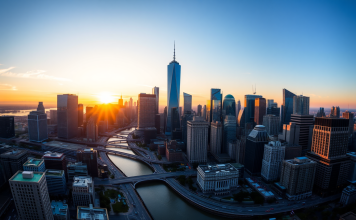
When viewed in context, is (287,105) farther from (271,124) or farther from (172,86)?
(172,86)

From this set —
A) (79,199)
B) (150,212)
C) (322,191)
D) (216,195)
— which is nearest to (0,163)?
(79,199)

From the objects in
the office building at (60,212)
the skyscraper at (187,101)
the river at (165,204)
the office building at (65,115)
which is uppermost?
the skyscraper at (187,101)

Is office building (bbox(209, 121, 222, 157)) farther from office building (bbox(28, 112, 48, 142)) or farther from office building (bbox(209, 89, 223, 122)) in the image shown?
office building (bbox(28, 112, 48, 142))

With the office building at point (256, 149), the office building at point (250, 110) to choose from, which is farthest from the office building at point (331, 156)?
the office building at point (250, 110)

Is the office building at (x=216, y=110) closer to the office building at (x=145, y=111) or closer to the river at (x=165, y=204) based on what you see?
the office building at (x=145, y=111)

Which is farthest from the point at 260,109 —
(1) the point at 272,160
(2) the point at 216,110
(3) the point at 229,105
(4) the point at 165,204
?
(4) the point at 165,204

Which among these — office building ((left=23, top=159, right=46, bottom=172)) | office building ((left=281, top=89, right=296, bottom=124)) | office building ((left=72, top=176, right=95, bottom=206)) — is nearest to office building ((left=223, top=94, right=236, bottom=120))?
office building ((left=281, top=89, right=296, bottom=124))
